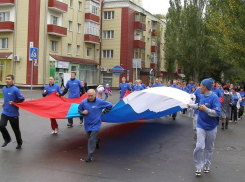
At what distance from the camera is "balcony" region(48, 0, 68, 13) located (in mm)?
39219

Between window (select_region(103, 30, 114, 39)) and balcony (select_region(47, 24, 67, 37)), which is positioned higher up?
window (select_region(103, 30, 114, 39))

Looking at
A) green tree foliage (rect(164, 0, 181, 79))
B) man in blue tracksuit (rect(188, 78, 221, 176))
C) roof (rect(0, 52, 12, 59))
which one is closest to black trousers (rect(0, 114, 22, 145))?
man in blue tracksuit (rect(188, 78, 221, 176))

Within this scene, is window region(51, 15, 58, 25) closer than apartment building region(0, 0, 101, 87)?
No

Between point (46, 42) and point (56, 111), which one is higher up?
point (46, 42)

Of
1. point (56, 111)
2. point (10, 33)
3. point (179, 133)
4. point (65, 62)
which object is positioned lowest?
point (179, 133)

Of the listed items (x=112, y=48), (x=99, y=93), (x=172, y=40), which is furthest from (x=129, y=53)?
(x=99, y=93)

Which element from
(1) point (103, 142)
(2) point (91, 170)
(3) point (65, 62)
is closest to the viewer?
(2) point (91, 170)

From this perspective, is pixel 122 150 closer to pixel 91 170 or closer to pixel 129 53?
pixel 91 170

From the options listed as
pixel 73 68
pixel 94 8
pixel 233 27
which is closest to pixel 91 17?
pixel 94 8

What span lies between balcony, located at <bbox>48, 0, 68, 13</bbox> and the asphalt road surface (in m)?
30.0

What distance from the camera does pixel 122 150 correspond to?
8.57m

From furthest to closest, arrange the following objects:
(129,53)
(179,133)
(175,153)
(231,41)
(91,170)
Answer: (129,53)
(231,41)
(179,133)
(175,153)
(91,170)

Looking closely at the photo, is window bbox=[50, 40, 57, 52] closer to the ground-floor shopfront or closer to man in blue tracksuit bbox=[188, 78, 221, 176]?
the ground-floor shopfront

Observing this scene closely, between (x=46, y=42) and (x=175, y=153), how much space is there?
110 feet
